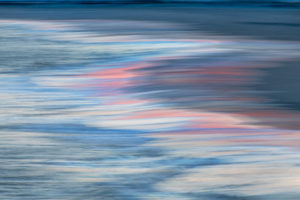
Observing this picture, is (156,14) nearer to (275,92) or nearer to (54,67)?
(54,67)

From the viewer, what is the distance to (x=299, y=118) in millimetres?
→ 1730

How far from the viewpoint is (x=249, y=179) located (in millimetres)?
1188

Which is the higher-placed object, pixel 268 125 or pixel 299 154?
pixel 268 125

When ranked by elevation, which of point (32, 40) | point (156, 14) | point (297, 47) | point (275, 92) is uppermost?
point (156, 14)

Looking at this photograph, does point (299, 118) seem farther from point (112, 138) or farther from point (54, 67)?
point (54, 67)

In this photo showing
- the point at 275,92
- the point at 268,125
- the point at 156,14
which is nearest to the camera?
the point at 268,125

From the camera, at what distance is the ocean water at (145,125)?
1.16 m

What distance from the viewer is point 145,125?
1655mm

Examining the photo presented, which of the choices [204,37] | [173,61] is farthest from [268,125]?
[204,37]

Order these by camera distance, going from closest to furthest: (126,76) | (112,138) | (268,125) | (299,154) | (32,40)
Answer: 1. (299,154)
2. (112,138)
3. (268,125)
4. (126,76)
5. (32,40)

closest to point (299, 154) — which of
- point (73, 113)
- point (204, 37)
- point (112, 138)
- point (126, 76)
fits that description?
point (112, 138)

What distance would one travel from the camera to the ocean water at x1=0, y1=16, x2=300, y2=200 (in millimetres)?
1163

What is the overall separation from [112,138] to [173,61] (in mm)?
1266

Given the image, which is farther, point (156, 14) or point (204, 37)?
point (156, 14)
